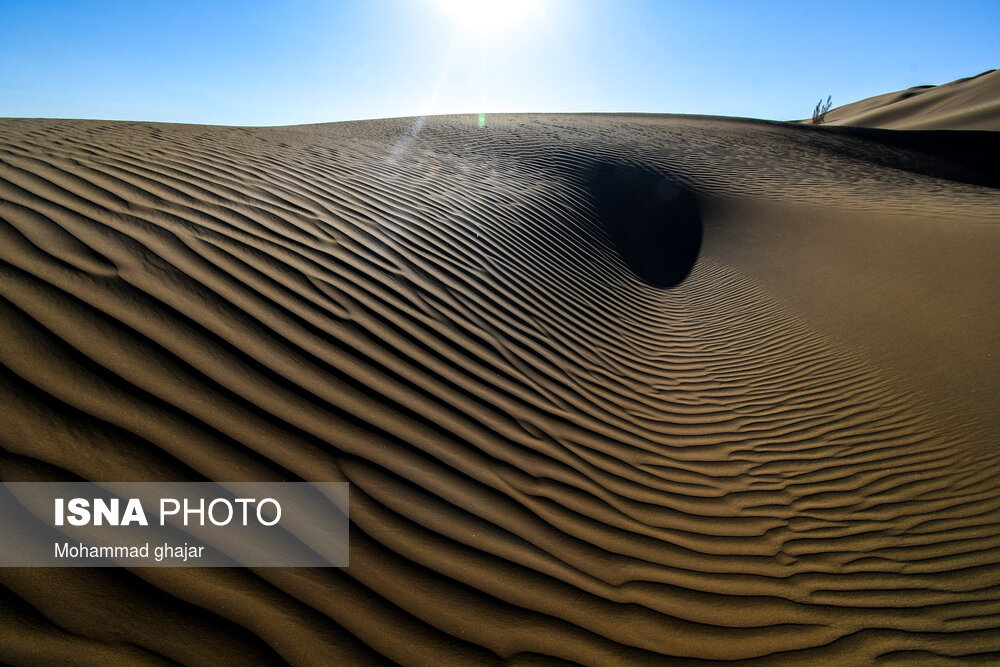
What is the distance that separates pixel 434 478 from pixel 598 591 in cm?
74

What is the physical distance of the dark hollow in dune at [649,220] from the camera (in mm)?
7316

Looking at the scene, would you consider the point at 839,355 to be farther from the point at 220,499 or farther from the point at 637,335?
the point at 220,499

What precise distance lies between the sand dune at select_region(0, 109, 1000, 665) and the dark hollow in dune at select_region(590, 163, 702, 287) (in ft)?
6.99

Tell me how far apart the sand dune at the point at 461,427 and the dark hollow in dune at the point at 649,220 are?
6.99 feet

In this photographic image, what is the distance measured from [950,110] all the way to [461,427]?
42501 mm

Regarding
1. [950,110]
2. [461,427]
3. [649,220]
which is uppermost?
[950,110]

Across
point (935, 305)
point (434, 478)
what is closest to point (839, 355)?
A: point (935, 305)

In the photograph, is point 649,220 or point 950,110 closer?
point 649,220

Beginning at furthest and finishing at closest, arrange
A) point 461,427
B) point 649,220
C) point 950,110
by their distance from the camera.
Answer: point 950,110 < point 649,220 < point 461,427

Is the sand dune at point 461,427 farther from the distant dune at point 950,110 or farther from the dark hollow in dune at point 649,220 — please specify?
the distant dune at point 950,110

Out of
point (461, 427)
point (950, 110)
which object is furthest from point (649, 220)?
point (950, 110)

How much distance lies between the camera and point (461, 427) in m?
2.31

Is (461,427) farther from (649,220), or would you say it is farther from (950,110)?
(950,110)

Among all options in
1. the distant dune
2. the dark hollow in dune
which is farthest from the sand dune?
the distant dune
